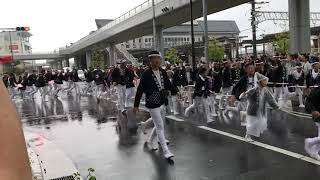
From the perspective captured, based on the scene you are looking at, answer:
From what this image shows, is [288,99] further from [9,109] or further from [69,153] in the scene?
[9,109]

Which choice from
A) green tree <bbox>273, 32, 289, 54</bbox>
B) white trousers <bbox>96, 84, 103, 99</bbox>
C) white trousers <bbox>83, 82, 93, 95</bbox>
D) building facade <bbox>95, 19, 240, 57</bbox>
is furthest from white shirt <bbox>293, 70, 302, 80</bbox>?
building facade <bbox>95, 19, 240, 57</bbox>

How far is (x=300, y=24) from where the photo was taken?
2306 cm

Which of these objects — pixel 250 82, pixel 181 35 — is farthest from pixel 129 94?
pixel 181 35

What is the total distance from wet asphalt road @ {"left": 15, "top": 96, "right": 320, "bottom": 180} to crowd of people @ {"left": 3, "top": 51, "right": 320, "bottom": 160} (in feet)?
1.39

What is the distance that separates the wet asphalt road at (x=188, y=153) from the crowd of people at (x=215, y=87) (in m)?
0.42

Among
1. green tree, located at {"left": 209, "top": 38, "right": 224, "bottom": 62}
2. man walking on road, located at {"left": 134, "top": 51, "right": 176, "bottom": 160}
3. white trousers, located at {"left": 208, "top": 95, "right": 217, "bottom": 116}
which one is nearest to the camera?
man walking on road, located at {"left": 134, "top": 51, "right": 176, "bottom": 160}

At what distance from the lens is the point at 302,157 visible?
24.4 feet

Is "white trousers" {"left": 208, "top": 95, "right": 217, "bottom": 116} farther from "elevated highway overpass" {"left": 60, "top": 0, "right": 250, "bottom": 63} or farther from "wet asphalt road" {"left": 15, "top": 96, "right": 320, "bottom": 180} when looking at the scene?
"elevated highway overpass" {"left": 60, "top": 0, "right": 250, "bottom": 63}

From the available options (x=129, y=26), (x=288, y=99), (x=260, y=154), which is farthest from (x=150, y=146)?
(x=129, y=26)

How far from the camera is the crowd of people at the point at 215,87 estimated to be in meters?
8.10

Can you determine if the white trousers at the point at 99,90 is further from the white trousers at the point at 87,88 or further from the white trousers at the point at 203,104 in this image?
the white trousers at the point at 203,104

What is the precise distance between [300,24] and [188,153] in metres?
16.7

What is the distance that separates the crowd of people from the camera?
8.10 m

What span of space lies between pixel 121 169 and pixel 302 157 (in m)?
2.97
